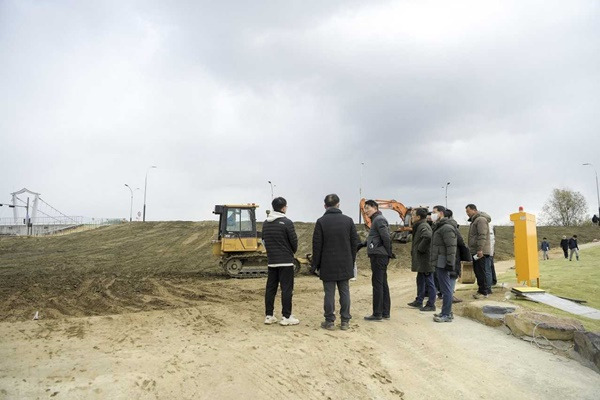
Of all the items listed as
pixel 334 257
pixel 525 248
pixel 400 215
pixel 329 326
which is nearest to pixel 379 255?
pixel 334 257

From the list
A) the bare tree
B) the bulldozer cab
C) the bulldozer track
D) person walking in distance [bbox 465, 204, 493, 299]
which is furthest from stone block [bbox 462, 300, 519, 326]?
the bare tree

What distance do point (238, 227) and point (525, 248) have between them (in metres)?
9.65

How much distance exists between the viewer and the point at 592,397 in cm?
446

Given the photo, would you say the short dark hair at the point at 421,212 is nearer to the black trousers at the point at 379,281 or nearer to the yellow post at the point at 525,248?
the black trousers at the point at 379,281

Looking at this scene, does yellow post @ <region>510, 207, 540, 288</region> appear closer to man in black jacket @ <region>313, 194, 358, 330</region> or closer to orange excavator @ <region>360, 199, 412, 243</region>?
man in black jacket @ <region>313, 194, 358, 330</region>

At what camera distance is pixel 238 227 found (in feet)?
51.8

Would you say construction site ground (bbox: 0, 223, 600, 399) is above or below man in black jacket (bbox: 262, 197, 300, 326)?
below

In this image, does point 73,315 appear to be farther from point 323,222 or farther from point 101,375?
point 323,222

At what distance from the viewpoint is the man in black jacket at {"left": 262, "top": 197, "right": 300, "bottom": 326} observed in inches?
251

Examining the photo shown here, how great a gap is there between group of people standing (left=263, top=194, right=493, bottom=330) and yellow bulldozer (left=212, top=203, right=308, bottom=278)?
8.74 meters

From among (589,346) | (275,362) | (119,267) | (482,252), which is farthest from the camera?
(119,267)

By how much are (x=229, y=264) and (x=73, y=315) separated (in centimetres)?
781

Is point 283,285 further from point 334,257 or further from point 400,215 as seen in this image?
point 400,215

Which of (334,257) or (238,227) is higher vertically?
(238,227)
